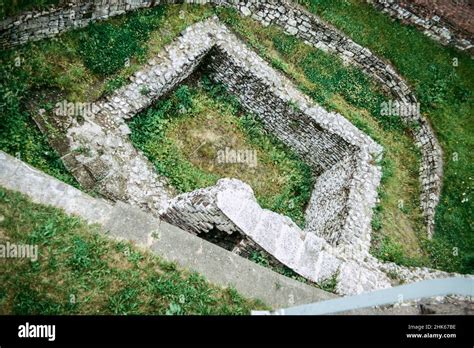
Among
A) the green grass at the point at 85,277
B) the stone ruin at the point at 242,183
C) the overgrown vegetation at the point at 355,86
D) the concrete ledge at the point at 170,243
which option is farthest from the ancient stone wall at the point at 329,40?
the green grass at the point at 85,277

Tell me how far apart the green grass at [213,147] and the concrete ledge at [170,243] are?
3222 millimetres

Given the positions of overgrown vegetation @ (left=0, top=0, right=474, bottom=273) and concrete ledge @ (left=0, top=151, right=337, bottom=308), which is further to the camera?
overgrown vegetation @ (left=0, top=0, right=474, bottom=273)

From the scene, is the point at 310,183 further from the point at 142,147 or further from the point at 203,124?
the point at 142,147

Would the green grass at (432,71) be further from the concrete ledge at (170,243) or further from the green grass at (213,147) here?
the concrete ledge at (170,243)

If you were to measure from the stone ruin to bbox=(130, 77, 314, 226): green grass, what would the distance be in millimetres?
305

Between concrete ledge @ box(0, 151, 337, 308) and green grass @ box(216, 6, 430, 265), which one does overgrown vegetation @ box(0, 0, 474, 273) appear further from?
concrete ledge @ box(0, 151, 337, 308)

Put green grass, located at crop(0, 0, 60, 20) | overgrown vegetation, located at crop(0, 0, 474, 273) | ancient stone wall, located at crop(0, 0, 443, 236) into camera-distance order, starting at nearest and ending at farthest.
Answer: green grass, located at crop(0, 0, 60, 20) → overgrown vegetation, located at crop(0, 0, 474, 273) → ancient stone wall, located at crop(0, 0, 443, 236)

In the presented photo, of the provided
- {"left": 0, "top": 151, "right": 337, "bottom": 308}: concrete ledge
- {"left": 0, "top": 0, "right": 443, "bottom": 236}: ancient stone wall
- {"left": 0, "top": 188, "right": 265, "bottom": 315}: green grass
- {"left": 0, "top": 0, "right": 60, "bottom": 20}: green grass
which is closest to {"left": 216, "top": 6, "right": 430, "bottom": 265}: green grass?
{"left": 0, "top": 0, "right": 443, "bottom": 236}: ancient stone wall

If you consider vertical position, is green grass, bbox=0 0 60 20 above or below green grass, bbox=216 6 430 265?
above

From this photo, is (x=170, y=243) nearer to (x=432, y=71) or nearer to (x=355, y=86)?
(x=355, y=86)

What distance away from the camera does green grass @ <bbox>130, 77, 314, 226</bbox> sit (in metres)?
10.3

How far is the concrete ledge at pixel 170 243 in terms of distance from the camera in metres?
6.49

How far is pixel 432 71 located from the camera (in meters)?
11.9

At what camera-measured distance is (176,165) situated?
33.8 feet
